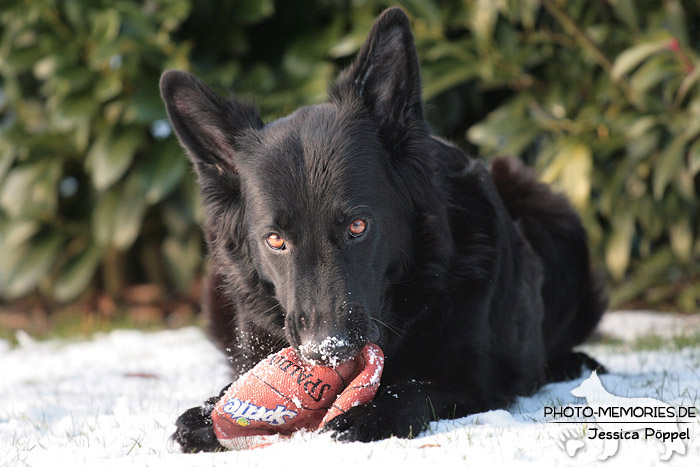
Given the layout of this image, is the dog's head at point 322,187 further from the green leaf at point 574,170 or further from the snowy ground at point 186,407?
the green leaf at point 574,170

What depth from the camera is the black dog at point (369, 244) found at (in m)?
2.69

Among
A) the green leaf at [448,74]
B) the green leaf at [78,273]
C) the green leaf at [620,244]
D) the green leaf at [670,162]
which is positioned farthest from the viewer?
the green leaf at [78,273]

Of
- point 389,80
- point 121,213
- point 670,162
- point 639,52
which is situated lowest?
point 121,213

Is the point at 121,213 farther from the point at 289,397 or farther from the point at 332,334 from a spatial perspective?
the point at 332,334

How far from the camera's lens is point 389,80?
3.07 metres

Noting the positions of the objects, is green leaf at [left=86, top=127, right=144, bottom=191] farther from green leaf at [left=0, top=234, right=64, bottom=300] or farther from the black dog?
the black dog

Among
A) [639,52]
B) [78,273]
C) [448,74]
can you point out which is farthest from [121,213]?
[639,52]

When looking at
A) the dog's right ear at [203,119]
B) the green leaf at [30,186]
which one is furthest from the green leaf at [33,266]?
the dog's right ear at [203,119]

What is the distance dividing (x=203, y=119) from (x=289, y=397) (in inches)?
48.2

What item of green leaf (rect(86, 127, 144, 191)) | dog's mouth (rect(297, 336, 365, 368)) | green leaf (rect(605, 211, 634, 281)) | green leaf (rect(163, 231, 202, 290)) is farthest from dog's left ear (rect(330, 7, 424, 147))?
green leaf (rect(163, 231, 202, 290))

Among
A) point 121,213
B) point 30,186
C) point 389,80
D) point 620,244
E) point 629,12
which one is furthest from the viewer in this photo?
point 30,186

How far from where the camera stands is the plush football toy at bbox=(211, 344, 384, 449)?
2678 mm

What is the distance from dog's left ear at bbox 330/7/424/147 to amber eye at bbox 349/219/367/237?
0.45 metres

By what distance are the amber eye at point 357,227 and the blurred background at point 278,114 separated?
3.79 meters
